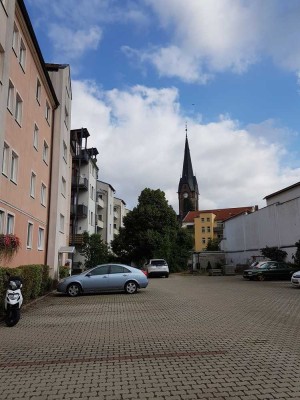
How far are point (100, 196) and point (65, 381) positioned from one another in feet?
189

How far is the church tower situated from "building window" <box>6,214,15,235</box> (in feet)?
335

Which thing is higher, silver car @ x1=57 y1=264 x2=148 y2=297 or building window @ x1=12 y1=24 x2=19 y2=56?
building window @ x1=12 y1=24 x2=19 y2=56

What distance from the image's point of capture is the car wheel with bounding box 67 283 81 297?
751 inches

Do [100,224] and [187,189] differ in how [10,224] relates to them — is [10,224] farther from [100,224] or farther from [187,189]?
[187,189]

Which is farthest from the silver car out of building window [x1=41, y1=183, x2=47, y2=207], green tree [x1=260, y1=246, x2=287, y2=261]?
green tree [x1=260, y1=246, x2=287, y2=261]

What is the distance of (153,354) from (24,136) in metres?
13.6

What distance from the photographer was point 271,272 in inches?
1199

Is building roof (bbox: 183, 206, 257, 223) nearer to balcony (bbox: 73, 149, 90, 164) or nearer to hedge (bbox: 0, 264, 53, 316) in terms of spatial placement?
balcony (bbox: 73, 149, 90, 164)

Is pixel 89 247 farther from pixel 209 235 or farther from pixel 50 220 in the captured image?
pixel 209 235

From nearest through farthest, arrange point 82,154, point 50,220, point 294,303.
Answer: point 294,303
point 50,220
point 82,154

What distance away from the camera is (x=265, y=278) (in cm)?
3052

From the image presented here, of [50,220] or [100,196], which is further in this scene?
[100,196]

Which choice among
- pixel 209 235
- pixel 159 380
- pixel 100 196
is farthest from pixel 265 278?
pixel 209 235

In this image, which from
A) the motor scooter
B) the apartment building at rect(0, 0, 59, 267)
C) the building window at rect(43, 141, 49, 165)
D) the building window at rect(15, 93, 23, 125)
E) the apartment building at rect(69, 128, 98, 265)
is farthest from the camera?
the apartment building at rect(69, 128, 98, 265)
